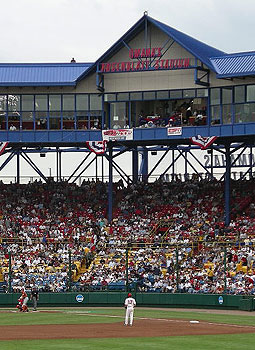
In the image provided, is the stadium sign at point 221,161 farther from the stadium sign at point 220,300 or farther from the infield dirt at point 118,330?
the infield dirt at point 118,330

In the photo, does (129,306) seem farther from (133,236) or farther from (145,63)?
(145,63)

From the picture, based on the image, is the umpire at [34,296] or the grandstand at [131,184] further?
the grandstand at [131,184]

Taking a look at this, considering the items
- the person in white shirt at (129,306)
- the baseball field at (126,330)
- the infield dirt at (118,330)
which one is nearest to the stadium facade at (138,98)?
the baseball field at (126,330)

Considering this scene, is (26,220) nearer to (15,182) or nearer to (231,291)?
(15,182)

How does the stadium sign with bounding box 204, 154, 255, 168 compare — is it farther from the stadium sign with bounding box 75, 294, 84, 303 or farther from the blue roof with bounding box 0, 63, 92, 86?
the stadium sign with bounding box 75, 294, 84, 303

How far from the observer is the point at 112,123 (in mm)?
65562

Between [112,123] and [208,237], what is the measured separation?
40.0 ft

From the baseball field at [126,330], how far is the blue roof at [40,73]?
19.5 metres

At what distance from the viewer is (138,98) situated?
2557 inches

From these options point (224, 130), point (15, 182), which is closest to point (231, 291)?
point (224, 130)

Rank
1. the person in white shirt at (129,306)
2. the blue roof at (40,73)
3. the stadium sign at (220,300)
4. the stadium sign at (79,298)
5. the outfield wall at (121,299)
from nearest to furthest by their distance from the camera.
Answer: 1. the person in white shirt at (129,306)
2. the stadium sign at (220,300)
3. the outfield wall at (121,299)
4. the stadium sign at (79,298)
5. the blue roof at (40,73)

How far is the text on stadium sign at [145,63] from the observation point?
6229 cm

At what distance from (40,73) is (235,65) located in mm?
15220

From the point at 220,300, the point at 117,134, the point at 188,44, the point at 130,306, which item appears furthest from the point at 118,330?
the point at 188,44
